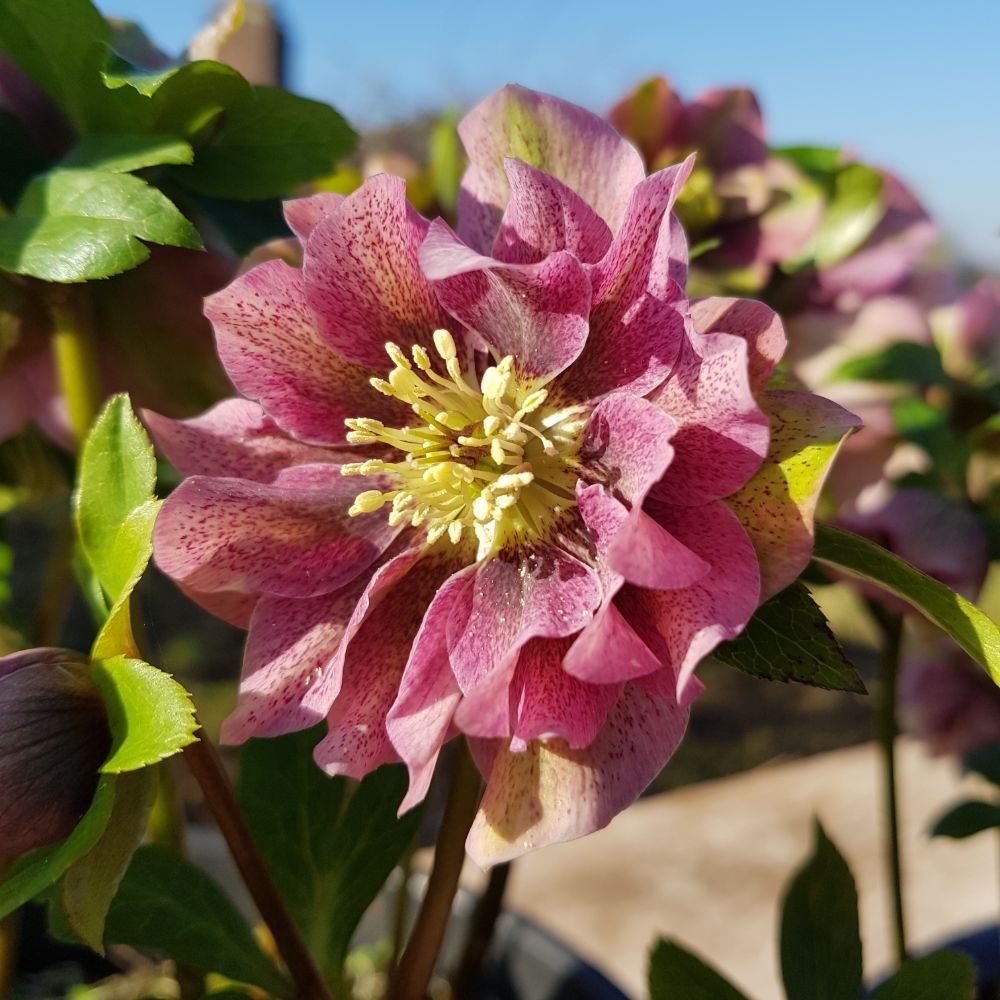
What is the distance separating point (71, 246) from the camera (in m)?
0.30

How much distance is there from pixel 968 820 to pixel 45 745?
1.22ft

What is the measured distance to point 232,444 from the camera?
0.31 meters

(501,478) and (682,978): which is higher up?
(501,478)

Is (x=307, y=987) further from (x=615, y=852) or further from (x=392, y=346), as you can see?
(x=615, y=852)

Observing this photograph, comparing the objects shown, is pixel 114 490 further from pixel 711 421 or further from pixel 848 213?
pixel 848 213

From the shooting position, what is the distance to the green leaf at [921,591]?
0.81 feet

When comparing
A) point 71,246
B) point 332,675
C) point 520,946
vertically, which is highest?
point 71,246

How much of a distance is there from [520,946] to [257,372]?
17.3 inches

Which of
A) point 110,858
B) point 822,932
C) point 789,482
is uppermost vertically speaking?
point 789,482

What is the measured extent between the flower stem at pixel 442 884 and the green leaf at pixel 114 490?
112mm

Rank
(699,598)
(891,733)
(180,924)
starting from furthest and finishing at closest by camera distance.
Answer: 1. (891,733)
2. (180,924)
3. (699,598)

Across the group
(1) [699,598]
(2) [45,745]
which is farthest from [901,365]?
(2) [45,745]

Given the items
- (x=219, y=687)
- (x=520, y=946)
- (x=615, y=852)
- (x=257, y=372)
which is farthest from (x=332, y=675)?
(x=219, y=687)

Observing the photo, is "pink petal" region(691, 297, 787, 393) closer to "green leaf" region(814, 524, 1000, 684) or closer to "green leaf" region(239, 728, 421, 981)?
"green leaf" region(814, 524, 1000, 684)
